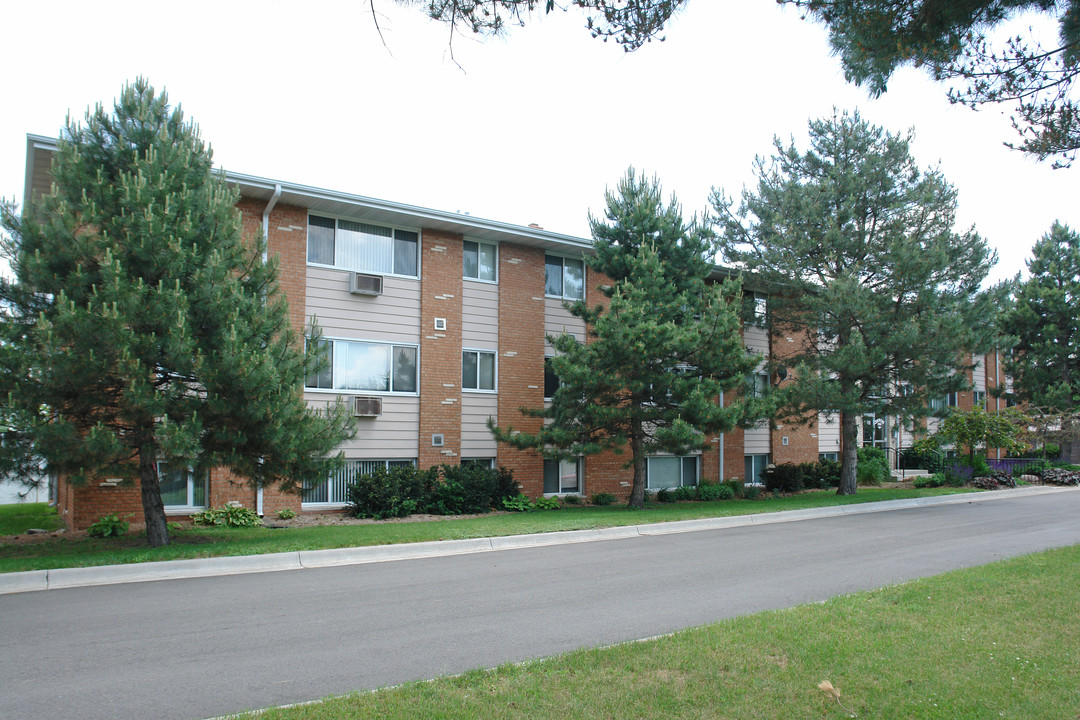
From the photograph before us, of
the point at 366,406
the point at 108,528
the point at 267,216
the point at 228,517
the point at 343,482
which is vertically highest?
the point at 267,216

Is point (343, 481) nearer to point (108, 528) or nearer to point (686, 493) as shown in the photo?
point (108, 528)

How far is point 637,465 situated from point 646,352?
3686mm

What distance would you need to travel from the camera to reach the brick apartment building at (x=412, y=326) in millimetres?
17469

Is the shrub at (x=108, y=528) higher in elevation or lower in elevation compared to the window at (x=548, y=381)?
lower

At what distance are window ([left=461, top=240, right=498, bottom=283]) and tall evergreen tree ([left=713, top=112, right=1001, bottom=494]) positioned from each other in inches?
310

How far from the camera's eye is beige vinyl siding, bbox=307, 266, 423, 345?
18.5 m

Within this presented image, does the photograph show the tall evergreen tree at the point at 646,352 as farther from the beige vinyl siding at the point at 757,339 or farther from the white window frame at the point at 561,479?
the beige vinyl siding at the point at 757,339

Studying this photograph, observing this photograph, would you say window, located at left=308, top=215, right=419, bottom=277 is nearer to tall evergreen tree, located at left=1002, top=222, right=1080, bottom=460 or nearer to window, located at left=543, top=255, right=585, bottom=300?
window, located at left=543, top=255, right=585, bottom=300

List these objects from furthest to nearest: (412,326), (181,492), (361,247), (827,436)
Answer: (827,436) → (412,326) → (361,247) → (181,492)

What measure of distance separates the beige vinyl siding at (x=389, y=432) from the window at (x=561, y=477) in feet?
13.3

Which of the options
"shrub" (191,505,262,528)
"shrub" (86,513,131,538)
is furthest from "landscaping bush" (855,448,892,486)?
"shrub" (86,513,131,538)

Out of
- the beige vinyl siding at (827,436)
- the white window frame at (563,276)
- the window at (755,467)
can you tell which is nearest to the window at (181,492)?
the white window frame at (563,276)

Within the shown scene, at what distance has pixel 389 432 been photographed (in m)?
19.1

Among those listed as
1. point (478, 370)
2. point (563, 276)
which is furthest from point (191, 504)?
point (563, 276)
